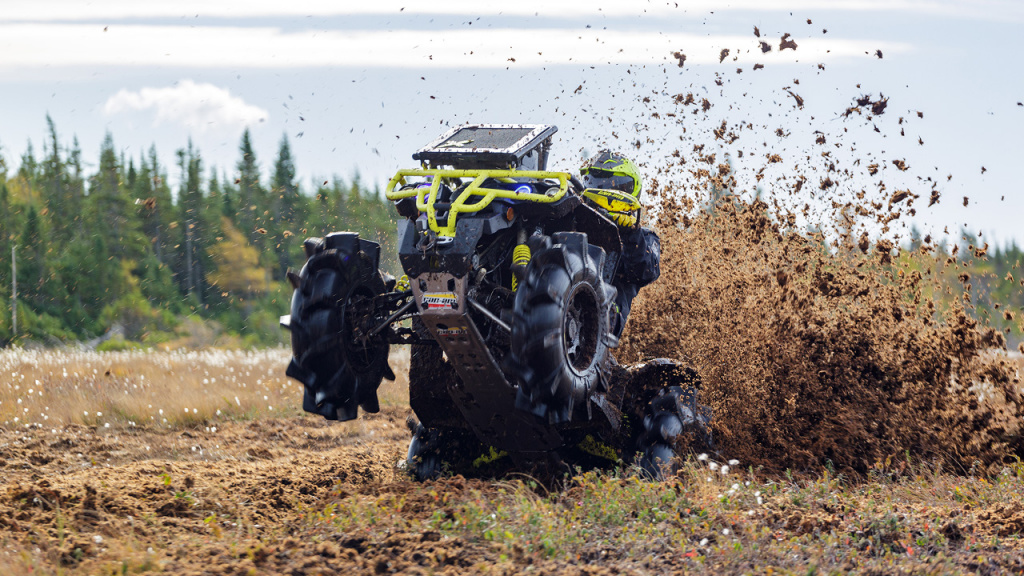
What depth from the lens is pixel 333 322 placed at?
6332 mm

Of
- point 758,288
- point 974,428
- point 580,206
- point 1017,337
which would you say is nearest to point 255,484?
point 580,206

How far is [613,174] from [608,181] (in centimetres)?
7

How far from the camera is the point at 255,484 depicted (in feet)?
22.1

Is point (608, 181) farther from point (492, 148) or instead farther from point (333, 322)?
point (333, 322)

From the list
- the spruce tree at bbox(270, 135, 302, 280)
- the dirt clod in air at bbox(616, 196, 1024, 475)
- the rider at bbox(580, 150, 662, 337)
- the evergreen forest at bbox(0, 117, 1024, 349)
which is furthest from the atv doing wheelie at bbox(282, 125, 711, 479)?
the spruce tree at bbox(270, 135, 302, 280)

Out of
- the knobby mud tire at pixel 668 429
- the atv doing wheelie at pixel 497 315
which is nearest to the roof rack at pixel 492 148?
the atv doing wheelie at pixel 497 315

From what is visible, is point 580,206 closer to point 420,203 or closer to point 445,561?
point 420,203

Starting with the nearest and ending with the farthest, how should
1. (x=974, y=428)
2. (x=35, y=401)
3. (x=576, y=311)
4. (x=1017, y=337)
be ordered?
1. (x=576, y=311)
2. (x=974, y=428)
3. (x=35, y=401)
4. (x=1017, y=337)

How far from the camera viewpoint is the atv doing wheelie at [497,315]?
223 inches

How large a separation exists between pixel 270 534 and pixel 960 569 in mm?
3778

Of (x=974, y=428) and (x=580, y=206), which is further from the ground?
(x=580, y=206)

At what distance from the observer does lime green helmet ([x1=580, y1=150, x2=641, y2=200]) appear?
7523mm

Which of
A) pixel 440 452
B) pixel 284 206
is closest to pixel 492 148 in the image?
pixel 440 452

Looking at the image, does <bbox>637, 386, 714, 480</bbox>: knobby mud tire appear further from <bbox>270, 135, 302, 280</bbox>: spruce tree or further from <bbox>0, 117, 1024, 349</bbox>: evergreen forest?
<bbox>270, 135, 302, 280</bbox>: spruce tree
